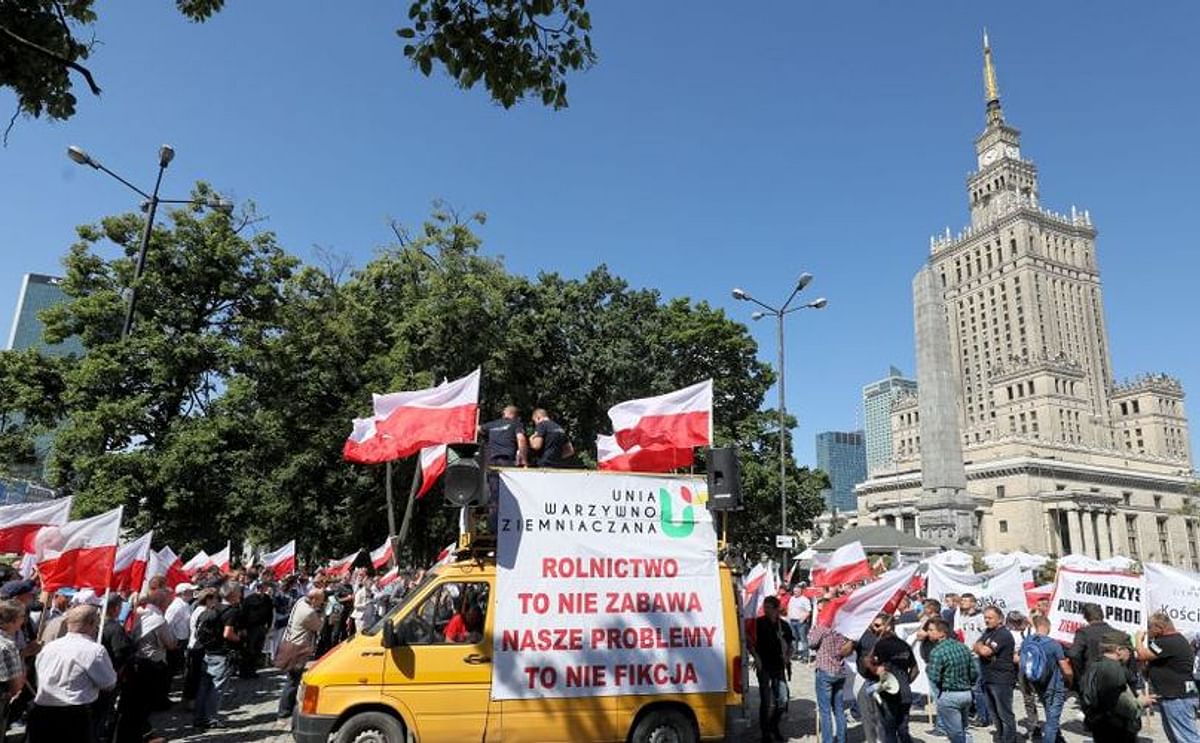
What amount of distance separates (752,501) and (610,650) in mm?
26244

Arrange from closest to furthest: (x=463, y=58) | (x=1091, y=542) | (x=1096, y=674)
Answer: (x=463, y=58) → (x=1096, y=674) → (x=1091, y=542)

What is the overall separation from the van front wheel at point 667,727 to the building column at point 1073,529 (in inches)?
4049

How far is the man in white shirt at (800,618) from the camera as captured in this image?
19.0 m

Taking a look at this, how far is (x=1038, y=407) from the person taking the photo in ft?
358

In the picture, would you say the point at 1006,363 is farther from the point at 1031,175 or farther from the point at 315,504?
the point at 315,504

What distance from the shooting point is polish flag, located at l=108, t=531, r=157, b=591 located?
1136 cm

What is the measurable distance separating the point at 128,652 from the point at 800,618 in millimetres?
15241

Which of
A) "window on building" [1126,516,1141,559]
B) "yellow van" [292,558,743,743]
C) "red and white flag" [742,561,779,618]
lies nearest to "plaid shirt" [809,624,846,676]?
"red and white flag" [742,561,779,618]

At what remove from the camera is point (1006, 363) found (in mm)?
119375

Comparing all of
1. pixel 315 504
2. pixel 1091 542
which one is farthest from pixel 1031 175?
pixel 315 504

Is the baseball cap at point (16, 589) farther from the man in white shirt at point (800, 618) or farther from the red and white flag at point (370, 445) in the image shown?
the man in white shirt at point (800, 618)

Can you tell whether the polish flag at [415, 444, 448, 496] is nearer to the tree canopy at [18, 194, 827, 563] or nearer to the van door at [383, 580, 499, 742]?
the van door at [383, 580, 499, 742]

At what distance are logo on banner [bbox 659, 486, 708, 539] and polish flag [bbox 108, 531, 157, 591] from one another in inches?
325

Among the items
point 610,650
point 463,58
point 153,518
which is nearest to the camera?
point 463,58
